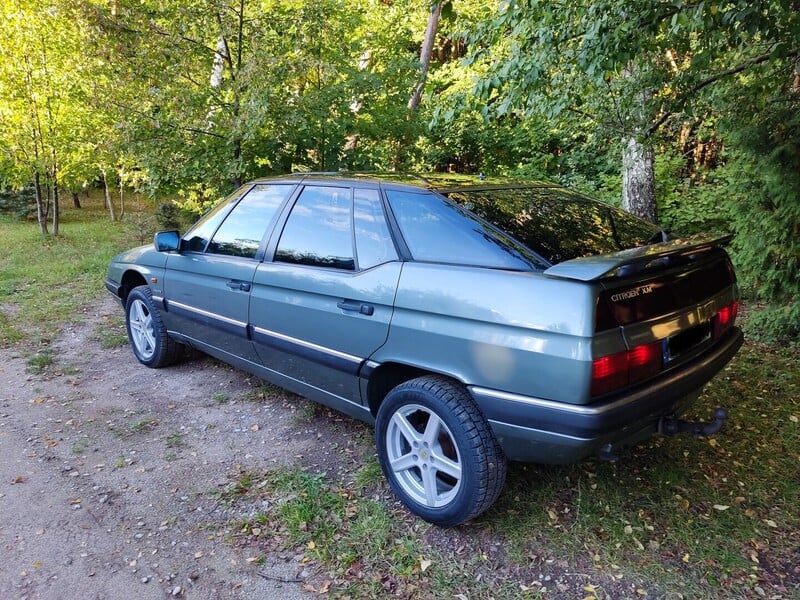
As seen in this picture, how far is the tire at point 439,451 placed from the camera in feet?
7.96

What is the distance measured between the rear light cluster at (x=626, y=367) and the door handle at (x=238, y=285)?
2.35 metres

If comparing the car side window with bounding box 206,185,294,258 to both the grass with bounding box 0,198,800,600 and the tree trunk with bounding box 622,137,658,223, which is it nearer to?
the grass with bounding box 0,198,800,600

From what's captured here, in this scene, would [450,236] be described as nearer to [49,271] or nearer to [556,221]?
[556,221]

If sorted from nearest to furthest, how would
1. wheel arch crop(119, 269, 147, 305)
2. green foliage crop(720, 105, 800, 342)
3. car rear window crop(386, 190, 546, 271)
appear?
car rear window crop(386, 190, 546, 271) → green foliage crop(720, 105, 800, 342) → wheel arch crop(119, 269, 147, 305)

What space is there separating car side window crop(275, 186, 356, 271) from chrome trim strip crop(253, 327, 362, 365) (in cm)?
46

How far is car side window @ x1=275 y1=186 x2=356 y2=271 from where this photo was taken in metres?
3.10

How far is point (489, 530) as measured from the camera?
8.70 feet

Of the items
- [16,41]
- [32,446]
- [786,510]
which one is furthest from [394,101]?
[16,41]

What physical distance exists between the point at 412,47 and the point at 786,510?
15.3m

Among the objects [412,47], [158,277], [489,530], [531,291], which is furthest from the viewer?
[412,47]

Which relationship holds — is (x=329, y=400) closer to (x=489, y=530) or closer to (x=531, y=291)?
(x=489, y=530)

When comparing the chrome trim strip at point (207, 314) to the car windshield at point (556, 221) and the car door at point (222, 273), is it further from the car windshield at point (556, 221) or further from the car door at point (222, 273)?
the car windshield at point (556, 221)

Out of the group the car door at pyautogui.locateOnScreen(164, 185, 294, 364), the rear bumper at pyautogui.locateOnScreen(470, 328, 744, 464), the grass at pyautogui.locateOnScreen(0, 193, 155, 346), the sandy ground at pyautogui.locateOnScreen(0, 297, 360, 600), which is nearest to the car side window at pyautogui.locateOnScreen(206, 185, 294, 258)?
the car door at pyautogui.locateOnScreen(164, 185, 294, 364)

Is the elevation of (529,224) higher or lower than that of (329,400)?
higher
